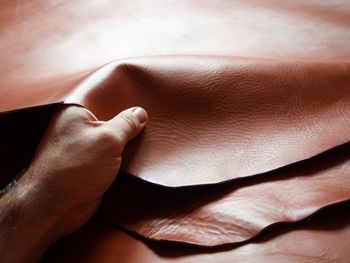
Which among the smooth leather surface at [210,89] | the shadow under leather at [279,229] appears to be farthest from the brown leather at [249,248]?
the smooth leather surface at [210,89]

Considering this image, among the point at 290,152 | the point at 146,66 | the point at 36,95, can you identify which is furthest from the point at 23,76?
the point at 290,152

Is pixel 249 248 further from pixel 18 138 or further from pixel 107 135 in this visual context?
pixel 18 138

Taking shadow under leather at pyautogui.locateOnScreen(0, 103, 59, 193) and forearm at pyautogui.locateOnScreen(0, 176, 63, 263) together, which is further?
shadow under leather at pyautogui.locateOnScreen(0, 103, 59, 193)

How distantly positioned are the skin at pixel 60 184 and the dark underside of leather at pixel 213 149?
1.6 inches

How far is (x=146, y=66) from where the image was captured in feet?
2.76

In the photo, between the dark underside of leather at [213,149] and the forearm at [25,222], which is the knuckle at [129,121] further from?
the forearm at [25,222]

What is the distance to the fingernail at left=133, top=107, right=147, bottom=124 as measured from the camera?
78 cm

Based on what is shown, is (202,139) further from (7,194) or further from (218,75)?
(7,194)

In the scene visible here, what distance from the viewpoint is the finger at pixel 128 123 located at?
2.43 ft

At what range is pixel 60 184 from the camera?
2.27ft

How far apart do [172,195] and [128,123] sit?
5.7 inches

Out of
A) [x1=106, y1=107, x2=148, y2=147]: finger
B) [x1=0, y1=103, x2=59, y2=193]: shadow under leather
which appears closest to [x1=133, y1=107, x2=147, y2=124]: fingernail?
[x1=106, y1=107, x2=148, y2=147]: finger

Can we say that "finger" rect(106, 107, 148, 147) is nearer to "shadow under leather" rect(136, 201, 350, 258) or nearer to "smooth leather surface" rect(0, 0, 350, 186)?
"smooth leather surface" rect(0, 0, 350, 186)

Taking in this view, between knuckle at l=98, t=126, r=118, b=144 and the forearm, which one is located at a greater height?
knuckle at l=98, t=126, r=118, b=144
